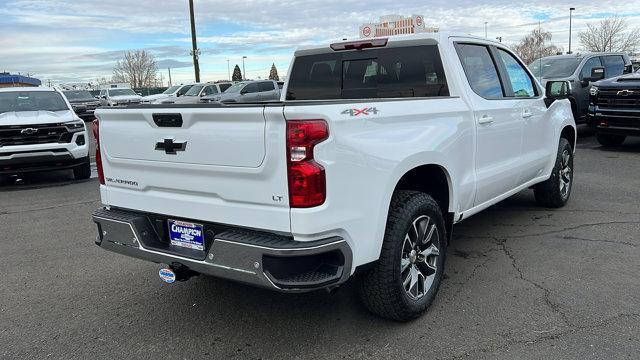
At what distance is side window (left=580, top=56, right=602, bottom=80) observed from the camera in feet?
41.5

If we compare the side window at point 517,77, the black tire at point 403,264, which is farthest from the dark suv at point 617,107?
the black tire at point 403,264

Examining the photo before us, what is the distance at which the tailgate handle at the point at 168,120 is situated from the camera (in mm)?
3246

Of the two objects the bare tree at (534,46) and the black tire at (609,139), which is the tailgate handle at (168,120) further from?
the bare tree at (534,46)

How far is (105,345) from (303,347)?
1291mm

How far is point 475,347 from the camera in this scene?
3.29 m

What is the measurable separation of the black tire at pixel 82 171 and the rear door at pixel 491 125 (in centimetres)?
748

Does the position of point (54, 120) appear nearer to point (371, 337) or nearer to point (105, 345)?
point (105, 345)

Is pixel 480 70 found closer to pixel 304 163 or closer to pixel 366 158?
pixel 366 158

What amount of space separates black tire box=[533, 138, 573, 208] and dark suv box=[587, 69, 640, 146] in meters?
4.77

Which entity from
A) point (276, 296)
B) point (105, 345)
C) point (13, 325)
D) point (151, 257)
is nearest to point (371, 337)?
point (276, 296)

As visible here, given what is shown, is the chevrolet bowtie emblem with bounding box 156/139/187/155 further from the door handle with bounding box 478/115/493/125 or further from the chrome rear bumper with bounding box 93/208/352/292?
the door handle with bounding box 478/115/493/125

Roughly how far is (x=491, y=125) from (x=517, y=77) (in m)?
1.17

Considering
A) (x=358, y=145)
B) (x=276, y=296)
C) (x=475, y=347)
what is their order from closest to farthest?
(x=358, y=145), (x=475, y=347), (x=276, y=296)

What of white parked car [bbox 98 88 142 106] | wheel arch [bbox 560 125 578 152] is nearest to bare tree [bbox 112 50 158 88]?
white parked car [bbox 98 88 142 106]
